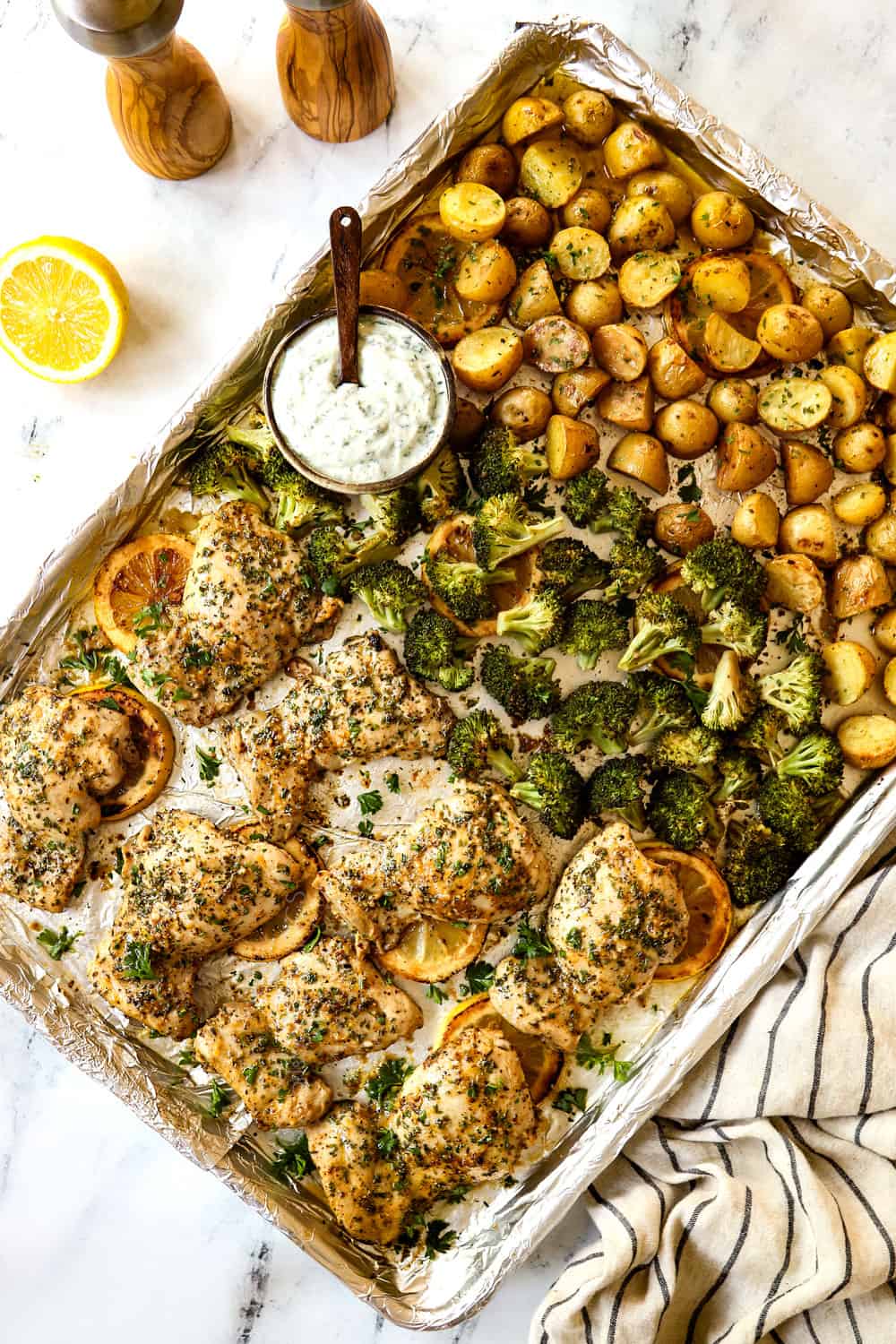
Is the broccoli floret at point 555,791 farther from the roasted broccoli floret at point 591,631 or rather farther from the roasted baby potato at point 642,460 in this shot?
the roasted baby potato at point 642,460

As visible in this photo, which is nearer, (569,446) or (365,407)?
(365,407)

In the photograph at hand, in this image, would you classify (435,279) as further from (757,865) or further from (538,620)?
(757,865)

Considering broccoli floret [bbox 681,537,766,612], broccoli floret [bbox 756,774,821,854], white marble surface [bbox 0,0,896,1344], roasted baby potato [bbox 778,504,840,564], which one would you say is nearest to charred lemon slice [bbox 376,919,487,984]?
broccoli floret [bbox 756,774,821,854]

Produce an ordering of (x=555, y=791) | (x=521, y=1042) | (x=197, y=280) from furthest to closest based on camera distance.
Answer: (x=197, y=280) → (x=521, y=1042) → (x=555, y=791)

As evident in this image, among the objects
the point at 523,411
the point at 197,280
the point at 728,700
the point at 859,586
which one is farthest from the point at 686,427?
the point at 197,280

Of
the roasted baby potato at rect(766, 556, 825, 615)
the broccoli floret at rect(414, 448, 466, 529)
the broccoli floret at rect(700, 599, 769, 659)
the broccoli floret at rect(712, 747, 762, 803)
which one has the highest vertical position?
the roasted baby potato at rect(766, 556, 825, 615)

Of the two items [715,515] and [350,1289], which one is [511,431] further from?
[350,1289]

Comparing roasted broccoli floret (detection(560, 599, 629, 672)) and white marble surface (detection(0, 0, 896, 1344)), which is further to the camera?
white marble surface (detection(0, 0, 896, 1344))

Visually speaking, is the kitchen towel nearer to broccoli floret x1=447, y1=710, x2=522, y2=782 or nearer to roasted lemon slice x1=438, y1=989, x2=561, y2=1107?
roasted lemon slice x1=438, y1=989, x2=561, y2=1107
